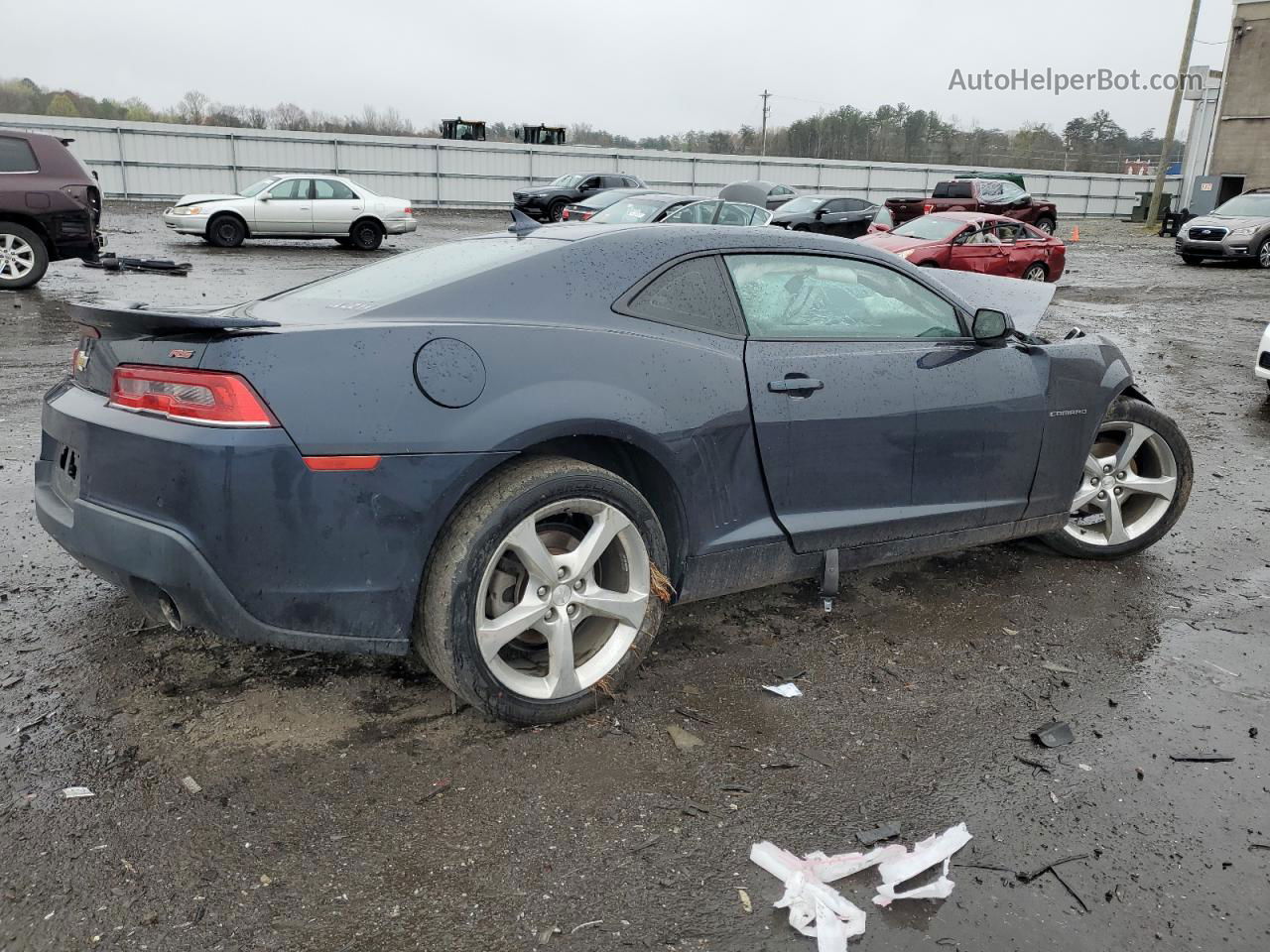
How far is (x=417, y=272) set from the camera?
341 cm

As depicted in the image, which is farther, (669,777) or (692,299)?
(692,299)

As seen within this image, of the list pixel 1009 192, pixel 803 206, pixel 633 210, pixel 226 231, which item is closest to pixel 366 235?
pixel 226 231

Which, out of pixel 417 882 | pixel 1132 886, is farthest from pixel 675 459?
pixel 1132 886

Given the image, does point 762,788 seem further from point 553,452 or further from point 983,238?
point 983,238

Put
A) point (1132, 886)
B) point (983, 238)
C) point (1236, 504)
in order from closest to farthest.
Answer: point (1132, 886) < point (1236, 504) < point (983, 238)

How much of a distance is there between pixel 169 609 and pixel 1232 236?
25065 millimetres

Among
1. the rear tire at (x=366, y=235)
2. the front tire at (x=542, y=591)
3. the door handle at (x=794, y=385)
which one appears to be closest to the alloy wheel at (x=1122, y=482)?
the door handle at (x=794, y=385)

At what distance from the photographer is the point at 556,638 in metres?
3.01

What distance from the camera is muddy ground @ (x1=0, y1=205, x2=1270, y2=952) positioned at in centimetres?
229

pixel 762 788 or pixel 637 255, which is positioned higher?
pixel 637 255

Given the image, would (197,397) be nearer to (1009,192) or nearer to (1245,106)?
(1009,192)

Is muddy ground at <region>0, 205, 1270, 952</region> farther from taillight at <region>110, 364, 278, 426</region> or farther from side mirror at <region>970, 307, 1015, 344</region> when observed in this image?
side mirror at <region>970, 307, 1015, 344</region>

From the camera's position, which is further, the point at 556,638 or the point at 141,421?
the point at 556,638

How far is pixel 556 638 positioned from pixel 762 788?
0.74 meters
